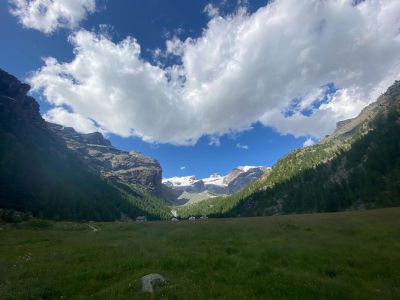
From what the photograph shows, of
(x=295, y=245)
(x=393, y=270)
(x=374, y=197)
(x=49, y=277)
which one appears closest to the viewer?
(x=393, y=270)

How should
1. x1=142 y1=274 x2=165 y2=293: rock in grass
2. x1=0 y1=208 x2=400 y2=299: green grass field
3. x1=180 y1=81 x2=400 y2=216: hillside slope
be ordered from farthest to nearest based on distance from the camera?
x1=180 y1=81 x2=400 y2=216: hillside slope < x1=142 y1=274 x2=165 y2=293: rock in grass < x1=0 y1=208 x2=400 y2=299: green grass field

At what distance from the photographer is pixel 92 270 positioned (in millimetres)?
17109

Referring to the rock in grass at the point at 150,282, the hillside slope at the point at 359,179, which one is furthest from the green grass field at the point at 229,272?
the hillside slope at the point at 359,179

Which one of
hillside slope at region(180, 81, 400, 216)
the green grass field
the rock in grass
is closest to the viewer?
the green grass field

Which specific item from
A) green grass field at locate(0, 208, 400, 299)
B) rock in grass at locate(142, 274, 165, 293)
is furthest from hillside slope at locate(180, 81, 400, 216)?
rock in grass at locate(142, 274, 165, 293)

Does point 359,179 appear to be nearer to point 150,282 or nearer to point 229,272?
point 229,272

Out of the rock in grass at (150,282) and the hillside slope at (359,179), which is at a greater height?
the hillside slope at (359,179)

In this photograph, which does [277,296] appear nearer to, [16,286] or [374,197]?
[16,286]

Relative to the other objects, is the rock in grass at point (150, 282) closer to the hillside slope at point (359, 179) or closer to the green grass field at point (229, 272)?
the green grass field at point (229, 272)

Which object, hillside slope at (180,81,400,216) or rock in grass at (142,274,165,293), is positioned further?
hillside slope at (180,81,400,216)

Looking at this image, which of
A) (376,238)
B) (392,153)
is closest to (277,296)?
(376,238)

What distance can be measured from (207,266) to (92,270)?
7.05 m

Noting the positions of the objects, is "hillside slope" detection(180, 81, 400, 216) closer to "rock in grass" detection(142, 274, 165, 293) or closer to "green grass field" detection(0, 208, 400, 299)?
"green grass field" detection(0, 208, 400, 299)

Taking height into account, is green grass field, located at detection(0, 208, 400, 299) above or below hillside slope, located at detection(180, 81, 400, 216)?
below
